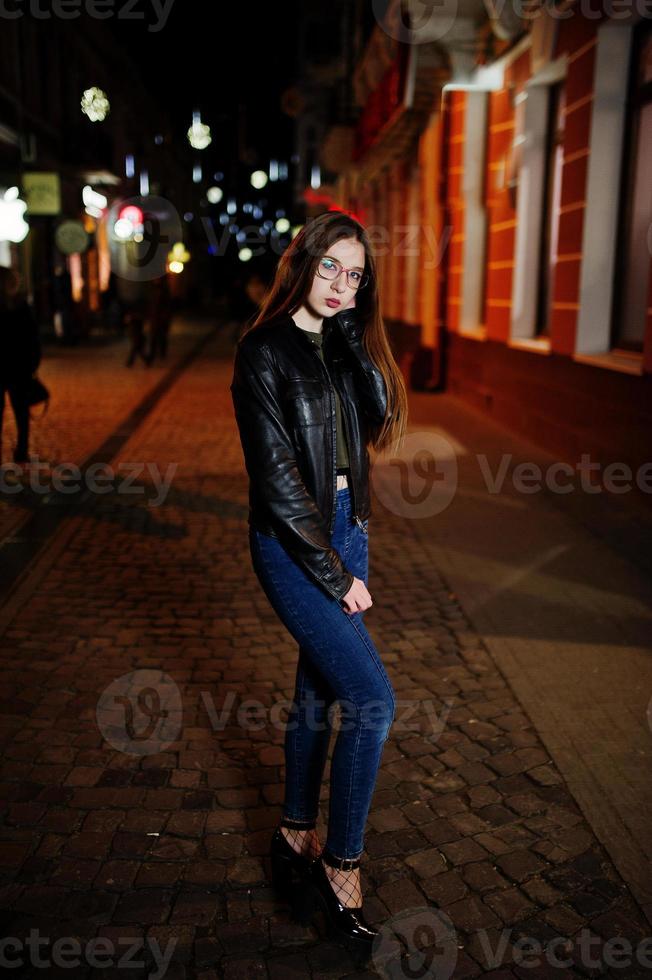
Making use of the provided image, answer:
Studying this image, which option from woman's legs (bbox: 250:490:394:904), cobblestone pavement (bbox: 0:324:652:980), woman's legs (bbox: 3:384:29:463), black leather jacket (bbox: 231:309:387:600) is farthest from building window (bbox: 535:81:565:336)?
woman's legs (bbox: 250:490:394:904)

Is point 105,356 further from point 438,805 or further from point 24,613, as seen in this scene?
point 438,805

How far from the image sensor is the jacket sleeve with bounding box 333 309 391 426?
244 centimetres

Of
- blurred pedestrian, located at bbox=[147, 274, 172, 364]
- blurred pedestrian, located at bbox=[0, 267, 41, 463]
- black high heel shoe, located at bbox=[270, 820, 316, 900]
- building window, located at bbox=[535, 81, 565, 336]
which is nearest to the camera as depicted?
black high heel shoe, located at bbox=[270, 820, 316, 900]

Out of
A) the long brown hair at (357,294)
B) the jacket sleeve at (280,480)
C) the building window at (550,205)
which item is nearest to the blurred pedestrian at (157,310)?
the building window at (550,205)

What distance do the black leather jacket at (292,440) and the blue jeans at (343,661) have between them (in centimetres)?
5

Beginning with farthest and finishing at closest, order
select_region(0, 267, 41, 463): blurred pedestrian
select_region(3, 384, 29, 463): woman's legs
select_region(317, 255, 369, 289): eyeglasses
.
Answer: select_region(3, 384, 29, 463): woman's legs
select_region(0, 267, 41, 463): blurred pedestrian
select_region(317, 255, 369, 289): eyeglasses

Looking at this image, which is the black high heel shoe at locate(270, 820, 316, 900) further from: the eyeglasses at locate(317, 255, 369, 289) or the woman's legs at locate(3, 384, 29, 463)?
the woman's legs at locate(3, 384, 29, 463)

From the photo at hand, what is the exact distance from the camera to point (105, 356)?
19.9 m

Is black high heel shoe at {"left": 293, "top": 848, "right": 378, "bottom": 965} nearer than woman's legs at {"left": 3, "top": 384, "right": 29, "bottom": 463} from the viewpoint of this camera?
Yes

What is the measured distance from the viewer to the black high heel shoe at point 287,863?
8.56 feet

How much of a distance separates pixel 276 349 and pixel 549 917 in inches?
71.2

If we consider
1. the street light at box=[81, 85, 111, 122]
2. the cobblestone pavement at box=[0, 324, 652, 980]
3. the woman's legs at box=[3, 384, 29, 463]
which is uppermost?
the street light at box=[81, 85, 111, 122]

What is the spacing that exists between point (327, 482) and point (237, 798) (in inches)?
57.7

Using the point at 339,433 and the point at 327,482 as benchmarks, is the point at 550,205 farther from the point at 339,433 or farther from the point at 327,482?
the point at 327,482
